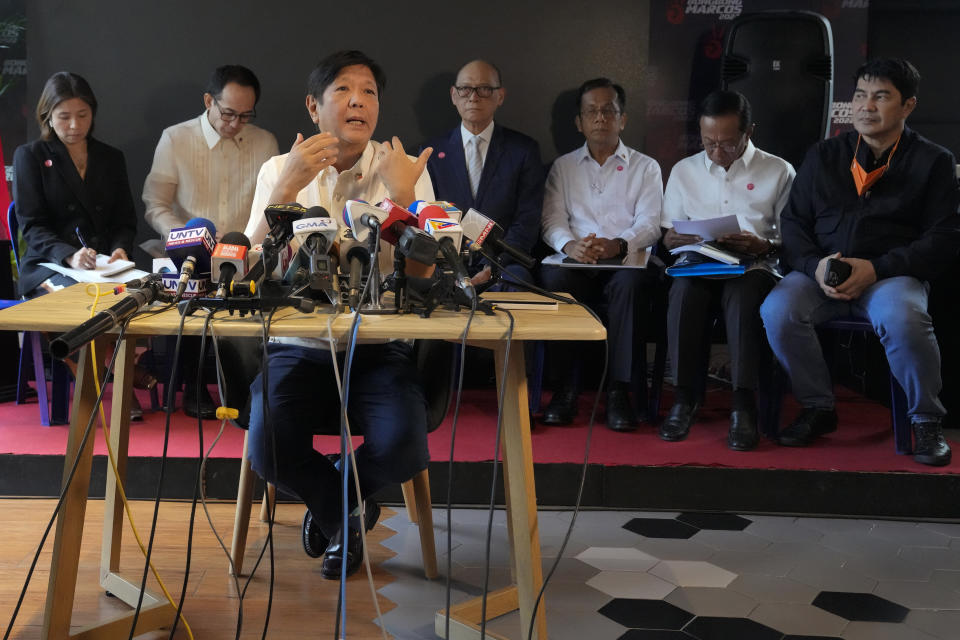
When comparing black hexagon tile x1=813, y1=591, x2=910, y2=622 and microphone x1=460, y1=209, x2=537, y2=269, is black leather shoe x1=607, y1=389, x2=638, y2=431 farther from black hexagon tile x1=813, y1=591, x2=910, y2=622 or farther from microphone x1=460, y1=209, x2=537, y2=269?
microphone x1=460, y1=209, x2=537, y2=269

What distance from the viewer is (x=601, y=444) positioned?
3.44m

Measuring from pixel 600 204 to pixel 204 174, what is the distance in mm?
1770

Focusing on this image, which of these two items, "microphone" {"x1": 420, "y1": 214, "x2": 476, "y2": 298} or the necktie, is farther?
the necktie

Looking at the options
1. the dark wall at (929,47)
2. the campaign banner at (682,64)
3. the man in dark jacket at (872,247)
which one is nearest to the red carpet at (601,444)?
the man in dark jacket at (872,247)

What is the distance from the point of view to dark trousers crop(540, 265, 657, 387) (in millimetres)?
3764

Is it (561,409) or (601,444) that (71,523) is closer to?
(601,444)

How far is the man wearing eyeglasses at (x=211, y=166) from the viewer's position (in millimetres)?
4176

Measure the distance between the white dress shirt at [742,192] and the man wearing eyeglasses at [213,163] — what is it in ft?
6.14

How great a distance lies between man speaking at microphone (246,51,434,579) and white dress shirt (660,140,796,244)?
1.81 meters

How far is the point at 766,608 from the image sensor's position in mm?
2430

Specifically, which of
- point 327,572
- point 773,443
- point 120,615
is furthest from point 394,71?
point 120,615

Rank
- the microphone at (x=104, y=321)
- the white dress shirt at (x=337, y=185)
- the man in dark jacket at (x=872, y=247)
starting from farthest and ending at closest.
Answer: the man in dark jacket at (x=872, y=247) → the white dress shirt at (x=337, y=185) → the microphone at (x=104, y=321)

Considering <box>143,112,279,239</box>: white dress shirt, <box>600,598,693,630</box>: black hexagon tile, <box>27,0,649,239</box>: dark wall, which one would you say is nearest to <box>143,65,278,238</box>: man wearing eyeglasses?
<box>143,112,279,239</box>: white dress shirt

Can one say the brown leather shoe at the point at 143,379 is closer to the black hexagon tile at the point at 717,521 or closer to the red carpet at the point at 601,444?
the red carpet at the point at 601,444
